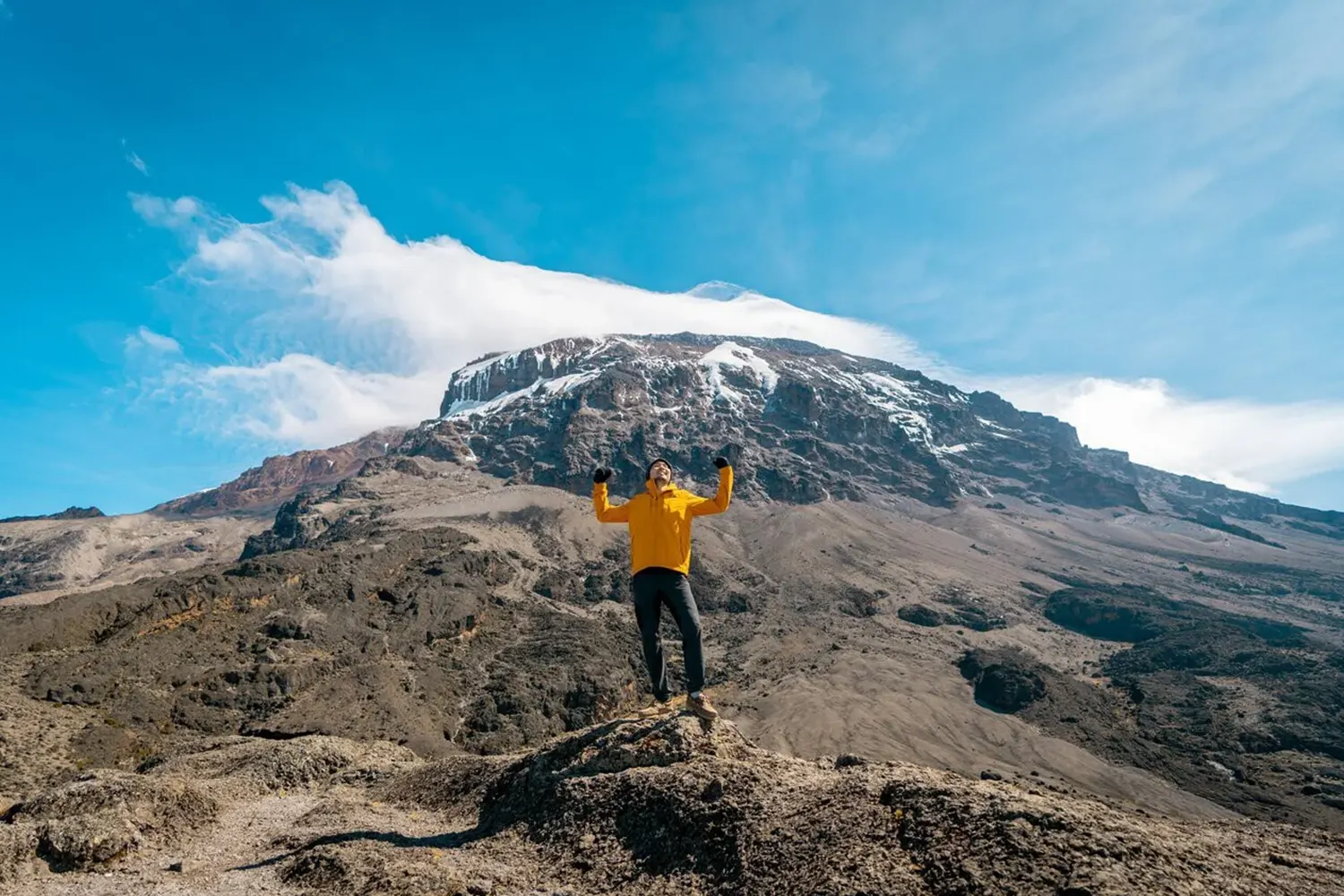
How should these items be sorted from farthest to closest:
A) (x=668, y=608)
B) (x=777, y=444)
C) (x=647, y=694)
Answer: (x=777, y=444)
(x=647, y=694)
(x=668, y=608)

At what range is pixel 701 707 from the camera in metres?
8.06

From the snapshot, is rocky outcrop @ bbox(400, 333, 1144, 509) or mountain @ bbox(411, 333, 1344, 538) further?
mountain @ bbox(411, 333, 1344, 538)

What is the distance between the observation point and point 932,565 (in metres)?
98.4

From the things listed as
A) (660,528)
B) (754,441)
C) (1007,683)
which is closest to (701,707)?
(660,528)

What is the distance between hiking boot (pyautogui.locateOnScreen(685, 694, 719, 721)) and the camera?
8.05m

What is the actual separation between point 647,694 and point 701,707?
4408cm

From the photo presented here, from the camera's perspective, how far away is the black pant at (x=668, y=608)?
7.47 m

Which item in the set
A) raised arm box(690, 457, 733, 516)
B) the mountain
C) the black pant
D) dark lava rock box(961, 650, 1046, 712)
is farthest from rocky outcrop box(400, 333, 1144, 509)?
the black pant

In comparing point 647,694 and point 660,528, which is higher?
point 660,528

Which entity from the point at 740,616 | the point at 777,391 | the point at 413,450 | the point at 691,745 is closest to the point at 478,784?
the point at 691,745

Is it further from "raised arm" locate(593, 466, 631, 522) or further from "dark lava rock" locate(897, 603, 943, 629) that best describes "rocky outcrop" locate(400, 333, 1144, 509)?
"raised arm" locate(593, 466, 631, 522)

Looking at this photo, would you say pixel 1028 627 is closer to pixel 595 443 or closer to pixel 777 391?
pixel 595 443

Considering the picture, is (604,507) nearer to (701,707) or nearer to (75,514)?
(701,707)

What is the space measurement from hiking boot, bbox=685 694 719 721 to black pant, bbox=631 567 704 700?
8.5 inches
